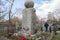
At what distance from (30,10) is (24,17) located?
0.84 metres

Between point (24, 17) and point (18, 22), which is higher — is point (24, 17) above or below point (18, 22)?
above

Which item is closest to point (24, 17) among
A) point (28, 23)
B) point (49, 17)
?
point (28, 23)

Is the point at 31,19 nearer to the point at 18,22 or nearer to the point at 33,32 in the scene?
the point at 33,32

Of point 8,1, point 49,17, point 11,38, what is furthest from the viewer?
point 49,17

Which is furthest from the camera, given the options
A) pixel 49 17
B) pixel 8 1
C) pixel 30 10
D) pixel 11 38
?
pixel 49 17

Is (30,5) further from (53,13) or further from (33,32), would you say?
(53,13)

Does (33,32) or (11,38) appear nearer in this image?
(11,38)

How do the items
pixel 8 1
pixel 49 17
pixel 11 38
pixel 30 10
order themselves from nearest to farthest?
pixel 11 38 < pixel 30 10 < pixel 8 1 < pixel 49 17

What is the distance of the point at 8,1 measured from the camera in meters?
17.1

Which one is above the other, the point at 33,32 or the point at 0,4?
the point at 0,4

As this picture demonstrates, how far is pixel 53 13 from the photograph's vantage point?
33.9 meters

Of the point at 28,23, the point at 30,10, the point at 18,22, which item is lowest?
the point at 18,22

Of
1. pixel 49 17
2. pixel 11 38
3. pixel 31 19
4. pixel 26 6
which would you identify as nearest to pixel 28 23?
pixel 31 19

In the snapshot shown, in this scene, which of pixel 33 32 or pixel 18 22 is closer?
pixel 33 32
